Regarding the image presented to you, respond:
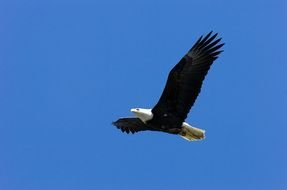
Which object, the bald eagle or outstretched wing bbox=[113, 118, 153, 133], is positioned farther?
outstretched wing bbox=[113, 118, 153, 133]

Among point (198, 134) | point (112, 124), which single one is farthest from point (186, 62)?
point (112, 124)

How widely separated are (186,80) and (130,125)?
7.84 ft

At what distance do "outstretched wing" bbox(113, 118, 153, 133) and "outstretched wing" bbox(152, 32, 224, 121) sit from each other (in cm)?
134

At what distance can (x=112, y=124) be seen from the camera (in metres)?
18.9

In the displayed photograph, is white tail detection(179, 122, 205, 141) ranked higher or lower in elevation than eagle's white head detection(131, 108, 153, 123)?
lower

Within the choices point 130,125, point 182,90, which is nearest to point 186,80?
Result: point 182,90

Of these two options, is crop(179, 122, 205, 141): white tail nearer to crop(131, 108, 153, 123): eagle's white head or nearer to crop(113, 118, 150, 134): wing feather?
crop(131, 108, 153, 123): eagle's white head

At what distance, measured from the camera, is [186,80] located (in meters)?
16.8

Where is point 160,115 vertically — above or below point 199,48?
below

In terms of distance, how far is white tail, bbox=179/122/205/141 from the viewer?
56.0 feet

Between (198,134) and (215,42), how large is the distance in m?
2.06

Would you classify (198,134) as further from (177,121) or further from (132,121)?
(132,121)

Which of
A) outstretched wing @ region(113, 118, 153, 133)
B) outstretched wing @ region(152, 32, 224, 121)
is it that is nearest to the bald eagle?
outstretched wing @ region(152, 32, 224, 121)

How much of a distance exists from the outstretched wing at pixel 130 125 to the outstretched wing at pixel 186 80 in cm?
134
